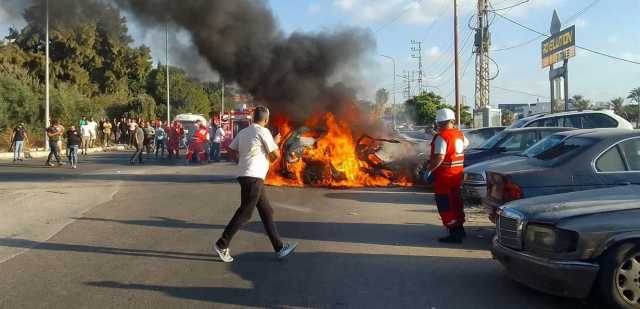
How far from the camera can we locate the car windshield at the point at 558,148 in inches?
265

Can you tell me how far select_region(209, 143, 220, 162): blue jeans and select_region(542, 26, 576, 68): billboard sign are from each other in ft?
57.0

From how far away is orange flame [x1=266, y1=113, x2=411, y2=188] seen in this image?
13.4 metres

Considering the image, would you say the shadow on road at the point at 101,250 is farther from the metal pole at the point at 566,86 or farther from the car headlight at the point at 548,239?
the metal pole at the point at 566,86

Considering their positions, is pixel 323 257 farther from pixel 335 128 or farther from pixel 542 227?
pixel 335 128

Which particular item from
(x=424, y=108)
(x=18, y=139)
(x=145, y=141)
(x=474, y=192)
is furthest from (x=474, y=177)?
(x=424, y=108)

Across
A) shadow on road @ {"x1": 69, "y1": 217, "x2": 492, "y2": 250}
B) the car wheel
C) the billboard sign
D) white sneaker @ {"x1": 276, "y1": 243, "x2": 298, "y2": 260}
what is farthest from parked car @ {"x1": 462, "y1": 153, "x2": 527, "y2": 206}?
the billboard sign

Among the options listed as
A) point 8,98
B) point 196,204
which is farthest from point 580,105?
point 196,204

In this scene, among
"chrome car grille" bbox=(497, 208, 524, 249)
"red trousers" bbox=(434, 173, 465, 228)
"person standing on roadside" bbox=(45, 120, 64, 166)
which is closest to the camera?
"chrome car grille" bbox=(497, 208, 524, 249)

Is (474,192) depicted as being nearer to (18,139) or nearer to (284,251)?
(284,251)

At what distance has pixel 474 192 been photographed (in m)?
9.00

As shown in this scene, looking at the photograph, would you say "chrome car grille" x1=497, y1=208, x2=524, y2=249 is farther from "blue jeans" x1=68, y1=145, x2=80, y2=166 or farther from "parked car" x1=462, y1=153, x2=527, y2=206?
"blue jeans" x1=68, y1=145, x2=80, y2=166

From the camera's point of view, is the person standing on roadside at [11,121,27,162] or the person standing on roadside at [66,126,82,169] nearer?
the person standing on roadside at [66,126,82,169]

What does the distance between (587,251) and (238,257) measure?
3615mm

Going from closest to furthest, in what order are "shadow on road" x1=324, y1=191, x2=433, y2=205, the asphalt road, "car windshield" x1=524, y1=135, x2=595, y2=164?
the asphalt road, "car windshield" x1=524, y1=135, x2=595, y2=164, "shadow on road" x1=324, y1=191, x2=433, y2=205
